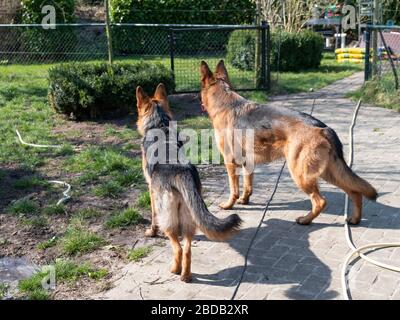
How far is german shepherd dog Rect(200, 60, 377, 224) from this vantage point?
4855 millimetres

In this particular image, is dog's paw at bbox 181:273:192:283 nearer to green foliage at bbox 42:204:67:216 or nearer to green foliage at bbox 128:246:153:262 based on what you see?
green foliage at bbox 128:246:153:262

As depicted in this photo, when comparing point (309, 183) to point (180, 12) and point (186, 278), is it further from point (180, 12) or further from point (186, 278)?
point (180, 12)

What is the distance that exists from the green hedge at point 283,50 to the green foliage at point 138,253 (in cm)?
1031

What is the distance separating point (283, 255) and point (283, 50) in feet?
37.7

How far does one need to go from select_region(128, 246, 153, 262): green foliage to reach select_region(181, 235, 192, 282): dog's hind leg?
1.99 ft

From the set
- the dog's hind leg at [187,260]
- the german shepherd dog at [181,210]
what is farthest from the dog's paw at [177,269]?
the dog's hind leg at [187,260]

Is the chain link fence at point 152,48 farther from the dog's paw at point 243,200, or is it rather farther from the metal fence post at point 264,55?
the dog's paw at point 243,200

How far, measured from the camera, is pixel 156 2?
1920 centimetres

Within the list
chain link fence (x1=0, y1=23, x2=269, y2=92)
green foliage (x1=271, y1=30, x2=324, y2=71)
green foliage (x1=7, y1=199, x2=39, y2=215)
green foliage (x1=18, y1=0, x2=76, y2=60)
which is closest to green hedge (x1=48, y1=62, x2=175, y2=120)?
chain link fence (x1=0, y1=23, x2=269, y2=92)

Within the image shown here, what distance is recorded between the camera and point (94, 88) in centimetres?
911

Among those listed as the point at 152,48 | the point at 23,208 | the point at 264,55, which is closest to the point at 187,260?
the point at 23,208

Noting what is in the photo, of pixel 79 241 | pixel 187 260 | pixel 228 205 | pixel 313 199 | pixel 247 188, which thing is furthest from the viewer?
pixel 247 188

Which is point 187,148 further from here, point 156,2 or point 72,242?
point 156,2
